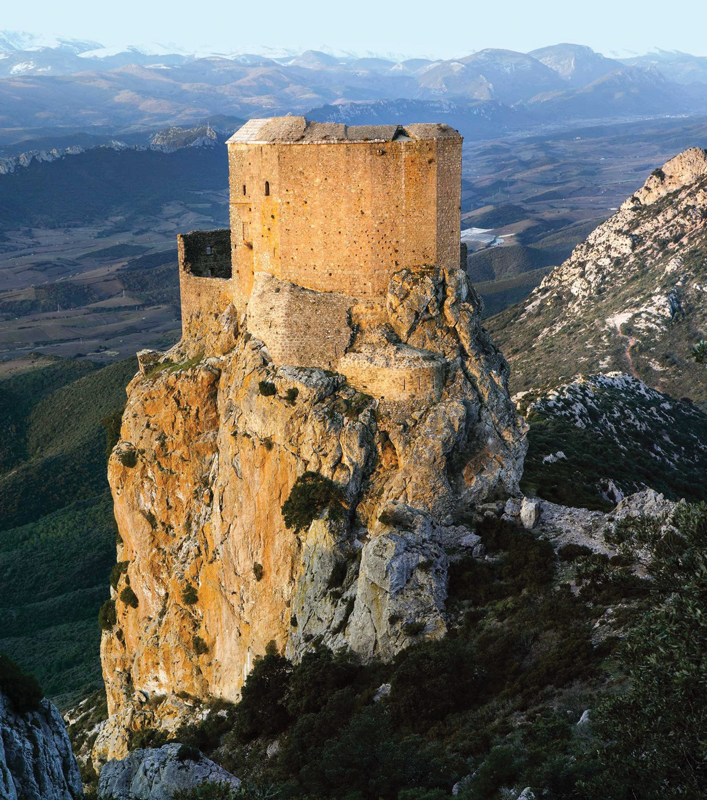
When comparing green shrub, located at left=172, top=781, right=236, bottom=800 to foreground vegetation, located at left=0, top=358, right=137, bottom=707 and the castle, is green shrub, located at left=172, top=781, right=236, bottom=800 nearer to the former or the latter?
the castle

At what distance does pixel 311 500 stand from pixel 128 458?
11364 mm

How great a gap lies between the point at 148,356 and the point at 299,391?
12.5 metres

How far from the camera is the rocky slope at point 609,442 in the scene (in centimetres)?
4634

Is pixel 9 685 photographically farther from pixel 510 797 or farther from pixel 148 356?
pixel 148 356

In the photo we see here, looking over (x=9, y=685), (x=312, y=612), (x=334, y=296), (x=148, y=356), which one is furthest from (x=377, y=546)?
(x=148, y=356)

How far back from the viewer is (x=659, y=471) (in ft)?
197

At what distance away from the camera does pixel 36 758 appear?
2083 centimetres

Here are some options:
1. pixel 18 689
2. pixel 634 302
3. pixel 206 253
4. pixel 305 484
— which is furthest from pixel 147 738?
pixel 634 302

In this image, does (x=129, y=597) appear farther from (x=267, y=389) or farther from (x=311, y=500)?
(x=267, y=389)

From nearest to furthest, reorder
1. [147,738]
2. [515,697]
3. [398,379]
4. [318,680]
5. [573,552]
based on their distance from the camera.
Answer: [515,697] → [318,680] → [573,552] → [398,379] → [147,738]

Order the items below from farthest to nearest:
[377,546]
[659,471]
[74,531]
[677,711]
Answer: [74,531] → [659,471] → [377,546] → [677,711]

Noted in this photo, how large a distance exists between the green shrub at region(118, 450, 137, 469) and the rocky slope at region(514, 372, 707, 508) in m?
17.2

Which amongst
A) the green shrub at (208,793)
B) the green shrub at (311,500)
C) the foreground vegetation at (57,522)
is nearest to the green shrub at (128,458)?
the foreground vegetation at (57,522)

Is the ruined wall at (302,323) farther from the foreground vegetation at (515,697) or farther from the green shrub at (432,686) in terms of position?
the green shrub at (432,686)
